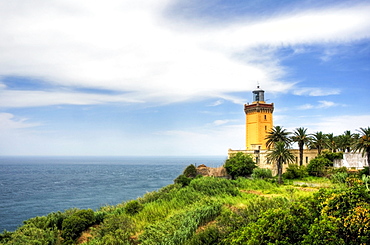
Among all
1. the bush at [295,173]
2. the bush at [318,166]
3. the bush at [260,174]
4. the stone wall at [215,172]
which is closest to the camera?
the bush at [318,166]

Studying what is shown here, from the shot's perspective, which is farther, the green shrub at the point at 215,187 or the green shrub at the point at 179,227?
the green shrub at the point at 215,187

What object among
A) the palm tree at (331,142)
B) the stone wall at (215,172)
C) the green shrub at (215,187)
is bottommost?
the green shrub at (215,187)

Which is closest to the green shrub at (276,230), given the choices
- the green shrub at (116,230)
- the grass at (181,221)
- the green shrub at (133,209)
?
the grass at (181,221)

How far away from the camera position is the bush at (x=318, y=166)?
34.5 metres

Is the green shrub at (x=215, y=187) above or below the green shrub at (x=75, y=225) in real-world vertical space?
above

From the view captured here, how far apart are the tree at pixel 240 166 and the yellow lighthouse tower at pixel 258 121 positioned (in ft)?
19.7

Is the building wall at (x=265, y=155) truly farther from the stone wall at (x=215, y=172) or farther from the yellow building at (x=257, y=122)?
the stone wall at (x=215, y=172)

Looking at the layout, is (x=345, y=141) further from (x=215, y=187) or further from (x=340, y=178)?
(x=215, y=187)

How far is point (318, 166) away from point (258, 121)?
12253mm

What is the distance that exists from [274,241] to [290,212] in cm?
218

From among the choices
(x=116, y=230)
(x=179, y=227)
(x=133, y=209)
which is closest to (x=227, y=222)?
(x=179, y=227)

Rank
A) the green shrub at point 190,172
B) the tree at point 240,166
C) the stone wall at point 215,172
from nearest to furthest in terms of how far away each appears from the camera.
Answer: the tree at point 240,166
the stone wall at point 215,172
the green shrub at point 190,172

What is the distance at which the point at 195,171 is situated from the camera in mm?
40438

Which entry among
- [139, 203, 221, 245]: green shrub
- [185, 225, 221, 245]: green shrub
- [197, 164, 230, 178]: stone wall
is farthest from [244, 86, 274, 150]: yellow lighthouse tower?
[185, 225, 221, 245]: green shrub
